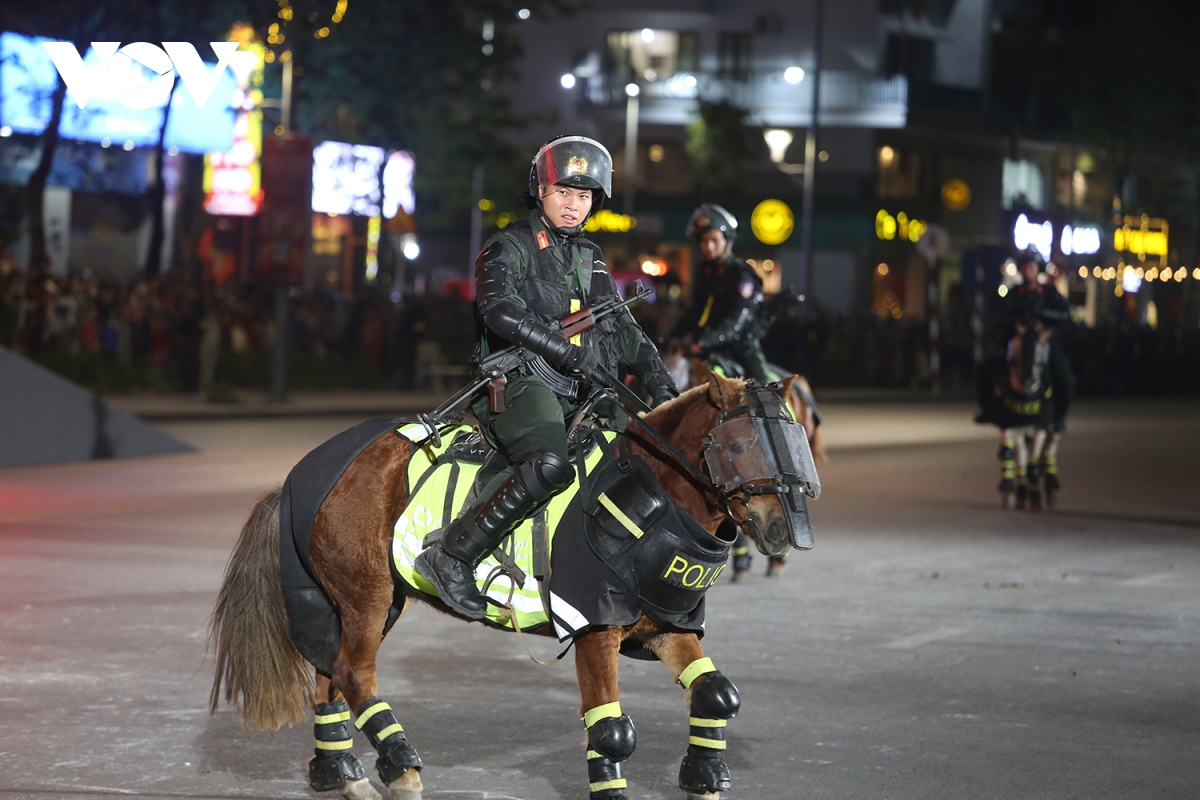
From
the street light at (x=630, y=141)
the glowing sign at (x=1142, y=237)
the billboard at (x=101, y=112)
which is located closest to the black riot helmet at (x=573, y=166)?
the billboard at (x=101, y=112)

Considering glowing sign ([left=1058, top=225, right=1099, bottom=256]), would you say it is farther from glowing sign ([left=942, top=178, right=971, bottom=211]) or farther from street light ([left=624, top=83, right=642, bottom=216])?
street light ([left=624, top=83, right=642, bottom=216])

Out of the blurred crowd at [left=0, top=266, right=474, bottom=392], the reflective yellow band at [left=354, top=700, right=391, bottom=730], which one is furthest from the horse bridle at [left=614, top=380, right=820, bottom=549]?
the blurred crowd at [left=0, top=266, right=474, bottom=392]

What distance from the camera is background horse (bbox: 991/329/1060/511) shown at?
1462 cm

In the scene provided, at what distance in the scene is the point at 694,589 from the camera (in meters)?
5.10

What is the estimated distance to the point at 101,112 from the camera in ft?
122

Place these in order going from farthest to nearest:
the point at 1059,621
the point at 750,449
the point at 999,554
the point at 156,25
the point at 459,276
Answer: the point at 459,276, the point at 156,25, the point at 999,554, the point at 1059,621, the point at 750,449

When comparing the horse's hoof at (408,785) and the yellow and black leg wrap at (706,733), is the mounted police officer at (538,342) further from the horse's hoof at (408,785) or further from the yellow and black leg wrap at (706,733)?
the yellow and black leg wrap at (706,733)

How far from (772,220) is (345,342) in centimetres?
2327

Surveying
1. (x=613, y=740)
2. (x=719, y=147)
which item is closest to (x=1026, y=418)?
(x=613, y=740)

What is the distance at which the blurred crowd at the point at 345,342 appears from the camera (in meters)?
26.7

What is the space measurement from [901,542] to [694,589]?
808cm

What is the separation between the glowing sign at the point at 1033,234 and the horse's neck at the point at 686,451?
36077 mm

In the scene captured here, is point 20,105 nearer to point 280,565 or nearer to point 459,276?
point 459,276

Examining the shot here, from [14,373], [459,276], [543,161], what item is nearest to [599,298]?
[543,161]
